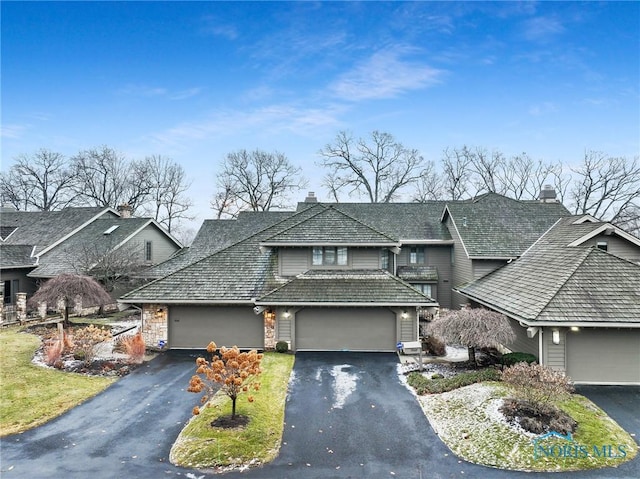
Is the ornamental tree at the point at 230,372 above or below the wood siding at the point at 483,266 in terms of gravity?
below

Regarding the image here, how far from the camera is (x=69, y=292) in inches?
746

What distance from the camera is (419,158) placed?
4319 cm

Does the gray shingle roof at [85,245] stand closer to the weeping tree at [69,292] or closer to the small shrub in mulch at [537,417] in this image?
the weeping tree at [69,292]

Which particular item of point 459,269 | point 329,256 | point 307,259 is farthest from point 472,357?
point 459,269

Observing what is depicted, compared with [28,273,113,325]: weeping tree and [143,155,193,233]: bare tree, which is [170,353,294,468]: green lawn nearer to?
[28,273,113,325]: weeping tree

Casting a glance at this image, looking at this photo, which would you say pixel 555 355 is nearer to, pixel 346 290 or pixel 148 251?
pixel 346 290

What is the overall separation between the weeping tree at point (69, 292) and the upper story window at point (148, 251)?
8485 mm

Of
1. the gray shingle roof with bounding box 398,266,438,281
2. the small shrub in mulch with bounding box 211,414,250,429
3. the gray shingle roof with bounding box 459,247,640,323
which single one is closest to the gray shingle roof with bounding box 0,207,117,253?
the gray shingle roof with bounding box 398,266,438,281

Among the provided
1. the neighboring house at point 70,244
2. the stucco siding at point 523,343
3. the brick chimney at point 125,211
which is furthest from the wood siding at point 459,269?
the brick chimney at point 125,211

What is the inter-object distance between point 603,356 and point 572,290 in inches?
85.6

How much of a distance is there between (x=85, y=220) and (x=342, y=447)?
28414 mm

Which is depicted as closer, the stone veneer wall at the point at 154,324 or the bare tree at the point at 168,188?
the stone veneer wall at the point at 154,324

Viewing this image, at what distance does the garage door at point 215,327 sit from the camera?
53.5 ft

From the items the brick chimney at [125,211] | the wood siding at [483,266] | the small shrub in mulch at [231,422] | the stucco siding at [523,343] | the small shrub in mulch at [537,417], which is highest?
the brick chimney at [125,211]
